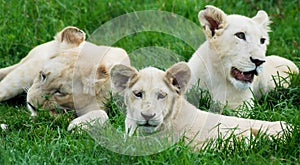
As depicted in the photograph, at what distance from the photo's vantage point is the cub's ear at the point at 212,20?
6.00m

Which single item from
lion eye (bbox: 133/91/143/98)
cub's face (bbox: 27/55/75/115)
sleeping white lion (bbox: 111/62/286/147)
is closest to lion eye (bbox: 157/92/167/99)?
sleeping white lion (bbox: 111/62/286/147)

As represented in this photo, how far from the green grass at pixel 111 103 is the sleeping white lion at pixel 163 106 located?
15 centimetres

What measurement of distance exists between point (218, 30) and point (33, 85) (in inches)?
61.0

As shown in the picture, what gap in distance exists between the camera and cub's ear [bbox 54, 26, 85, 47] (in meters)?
6.37

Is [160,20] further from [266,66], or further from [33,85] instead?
[33,85]

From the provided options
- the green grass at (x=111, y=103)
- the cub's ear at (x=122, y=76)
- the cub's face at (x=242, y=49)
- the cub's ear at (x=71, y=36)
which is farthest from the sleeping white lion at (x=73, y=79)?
the cub's ear at (x=122, y=76)

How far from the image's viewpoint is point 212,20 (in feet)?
19.9

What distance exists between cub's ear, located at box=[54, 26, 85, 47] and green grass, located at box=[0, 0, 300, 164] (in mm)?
689

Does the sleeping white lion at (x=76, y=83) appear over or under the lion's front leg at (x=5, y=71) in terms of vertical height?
over

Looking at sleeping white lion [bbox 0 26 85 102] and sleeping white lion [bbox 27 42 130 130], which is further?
sleeping white lion [bbox 0 26 85 102]

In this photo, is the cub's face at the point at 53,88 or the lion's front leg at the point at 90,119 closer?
the lion's front leg at the point at 90,119

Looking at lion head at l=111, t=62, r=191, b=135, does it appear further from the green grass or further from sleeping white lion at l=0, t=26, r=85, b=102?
sleeping white lion at l=0, t=26, r=85, b=102

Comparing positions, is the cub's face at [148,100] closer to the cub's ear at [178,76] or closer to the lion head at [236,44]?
the cub's ear at [178,76]

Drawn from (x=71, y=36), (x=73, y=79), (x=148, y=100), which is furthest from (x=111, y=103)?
(x=148, y=100)
